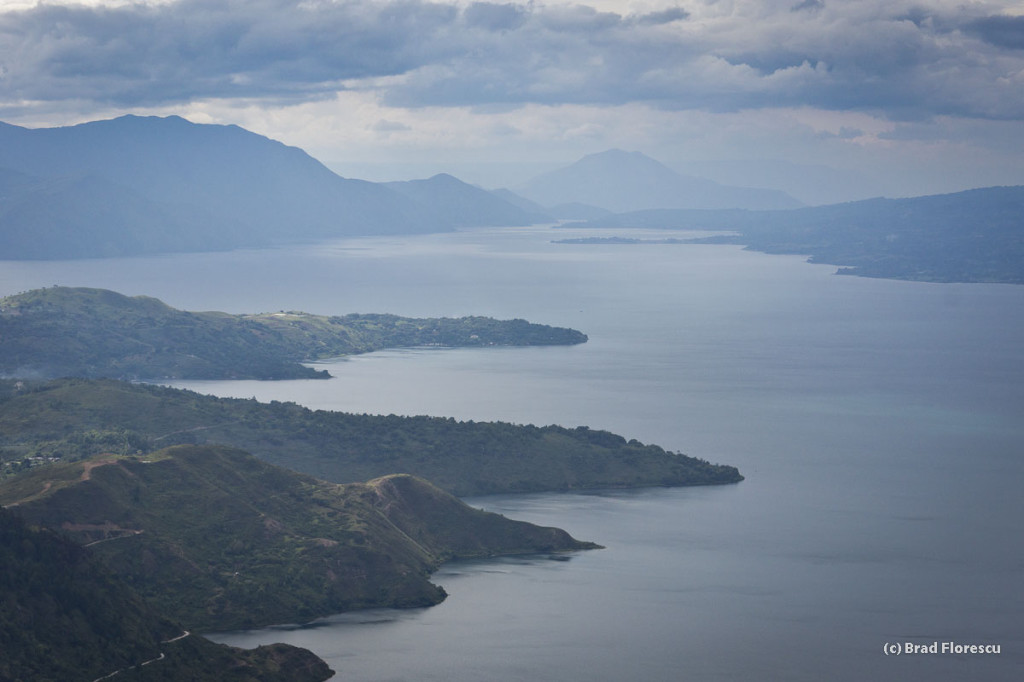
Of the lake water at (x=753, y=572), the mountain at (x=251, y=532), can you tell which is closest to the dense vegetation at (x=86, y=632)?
the lake water at (x=753, y=572)

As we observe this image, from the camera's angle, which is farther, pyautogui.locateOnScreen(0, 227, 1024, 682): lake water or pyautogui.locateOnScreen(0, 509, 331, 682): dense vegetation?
pyautogui.locateOnScreen(0, 227, 1024, 682): lake water

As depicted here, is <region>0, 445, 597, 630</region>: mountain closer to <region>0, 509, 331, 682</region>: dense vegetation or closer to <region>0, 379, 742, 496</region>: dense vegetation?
<region>0, 509, 331, 682</region>: dense vegetation

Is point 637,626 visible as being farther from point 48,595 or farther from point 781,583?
point 48,595

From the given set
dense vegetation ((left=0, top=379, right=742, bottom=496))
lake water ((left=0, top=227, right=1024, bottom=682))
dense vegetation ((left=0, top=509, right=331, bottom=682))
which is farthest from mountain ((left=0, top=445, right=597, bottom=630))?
dense vegetation ((left=0, top=379, right=742, bottom=496))

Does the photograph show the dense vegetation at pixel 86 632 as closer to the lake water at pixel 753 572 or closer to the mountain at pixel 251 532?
the lake water at pixel 753 572

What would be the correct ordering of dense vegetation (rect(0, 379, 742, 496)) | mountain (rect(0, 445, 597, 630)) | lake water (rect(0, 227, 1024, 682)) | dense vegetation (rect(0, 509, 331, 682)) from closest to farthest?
1. dense vegetation (rect(0, 509, 331, 682))
2. lake water (rect(0, 227, 1024, 682))
3. mountain (rect(0, 445, 597, 630))
4. dense vegetation (rect(0, 379, 742, 496))

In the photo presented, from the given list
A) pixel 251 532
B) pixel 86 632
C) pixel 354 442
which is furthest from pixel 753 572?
pixel 354 442

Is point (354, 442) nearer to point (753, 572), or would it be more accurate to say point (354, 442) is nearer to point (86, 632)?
point (753, 572)
